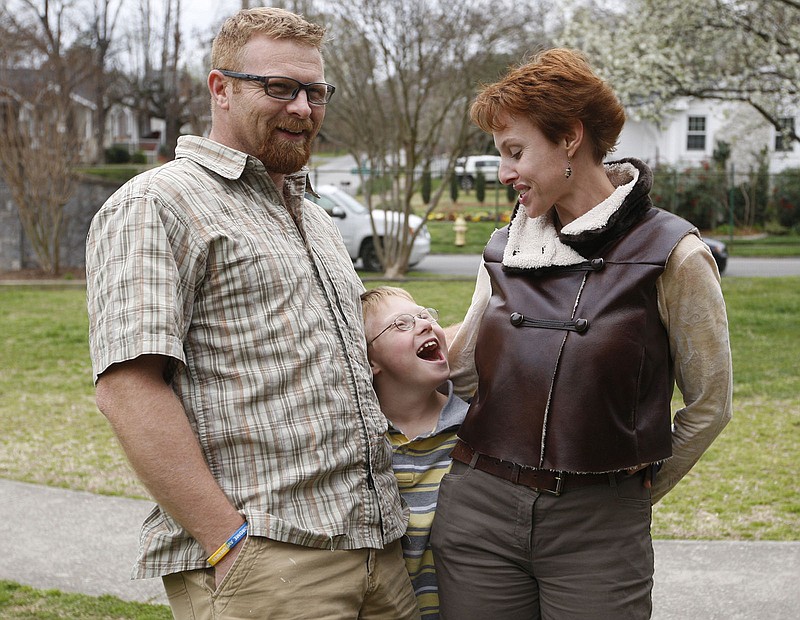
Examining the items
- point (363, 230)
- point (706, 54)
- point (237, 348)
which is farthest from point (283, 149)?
point (363, 230)

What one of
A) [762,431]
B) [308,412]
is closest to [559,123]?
[308,412]

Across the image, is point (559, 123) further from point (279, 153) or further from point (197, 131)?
point (197, 131)

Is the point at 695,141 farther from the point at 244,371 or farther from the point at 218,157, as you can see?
the point at 244,371

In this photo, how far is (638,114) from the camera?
16391mm

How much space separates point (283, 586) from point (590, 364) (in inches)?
34.1

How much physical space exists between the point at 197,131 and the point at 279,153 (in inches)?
676

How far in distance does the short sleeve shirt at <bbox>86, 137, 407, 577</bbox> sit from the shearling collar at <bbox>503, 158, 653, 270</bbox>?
52cm

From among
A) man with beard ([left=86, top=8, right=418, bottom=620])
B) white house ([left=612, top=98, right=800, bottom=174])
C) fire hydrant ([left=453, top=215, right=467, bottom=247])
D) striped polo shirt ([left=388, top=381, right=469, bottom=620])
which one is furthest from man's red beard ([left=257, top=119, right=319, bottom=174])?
white house ([left=612, top=98, right=800, bottom=174])

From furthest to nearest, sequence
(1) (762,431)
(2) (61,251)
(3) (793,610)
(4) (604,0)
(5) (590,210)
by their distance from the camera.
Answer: (2) (61,251)
(4) (604,0)
(1) (762,431)
(3) (793,610)
(5) (590,210)

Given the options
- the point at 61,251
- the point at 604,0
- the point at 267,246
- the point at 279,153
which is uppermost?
the point at 604,0

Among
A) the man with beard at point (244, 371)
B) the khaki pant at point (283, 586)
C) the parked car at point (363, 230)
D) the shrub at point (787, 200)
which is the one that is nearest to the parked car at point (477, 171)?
the shrub at point (787, 200)

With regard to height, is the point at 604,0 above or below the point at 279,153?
above

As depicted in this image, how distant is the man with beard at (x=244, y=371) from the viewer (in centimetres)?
210

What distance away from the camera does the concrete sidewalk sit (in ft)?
13.7
